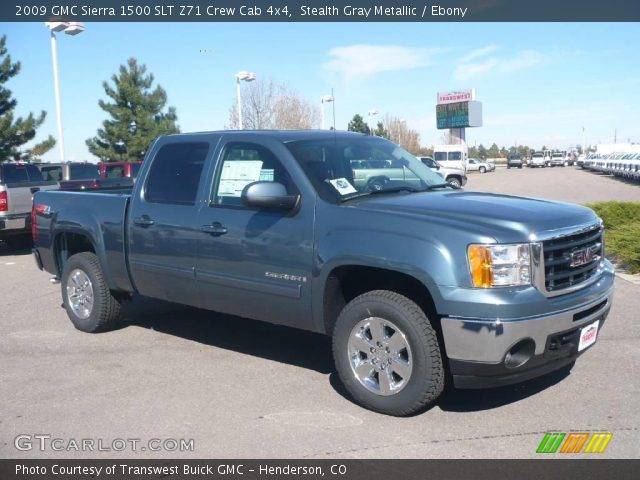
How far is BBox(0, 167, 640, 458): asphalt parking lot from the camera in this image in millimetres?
4117

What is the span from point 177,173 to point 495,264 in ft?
10.0

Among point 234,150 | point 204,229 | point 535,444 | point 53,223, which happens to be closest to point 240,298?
point 204,229

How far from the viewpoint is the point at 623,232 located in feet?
34.0

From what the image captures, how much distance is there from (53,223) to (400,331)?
4.38 meters

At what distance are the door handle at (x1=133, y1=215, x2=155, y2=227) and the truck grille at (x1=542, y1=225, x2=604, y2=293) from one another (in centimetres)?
336

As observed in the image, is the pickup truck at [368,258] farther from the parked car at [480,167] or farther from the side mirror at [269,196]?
the parked car at [480,167]

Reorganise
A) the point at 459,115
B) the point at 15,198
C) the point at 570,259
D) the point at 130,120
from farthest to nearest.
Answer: the point at 459,115
the point at 130,120
the point at 15,198
the point at 570,259

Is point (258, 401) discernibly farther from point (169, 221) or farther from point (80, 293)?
point (80, 293)

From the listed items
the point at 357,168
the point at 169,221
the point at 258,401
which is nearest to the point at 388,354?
the point at 258,401

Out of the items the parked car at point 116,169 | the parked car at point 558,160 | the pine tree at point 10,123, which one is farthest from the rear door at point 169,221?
the parked car at point 558,160

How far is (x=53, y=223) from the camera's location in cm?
709

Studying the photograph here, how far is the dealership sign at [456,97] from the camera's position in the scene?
71750mm

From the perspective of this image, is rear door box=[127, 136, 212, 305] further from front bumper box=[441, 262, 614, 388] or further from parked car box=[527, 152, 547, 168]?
parked car box=[527, 152, 547, 168]

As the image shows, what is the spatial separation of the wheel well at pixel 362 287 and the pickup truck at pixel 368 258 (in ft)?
0.03
